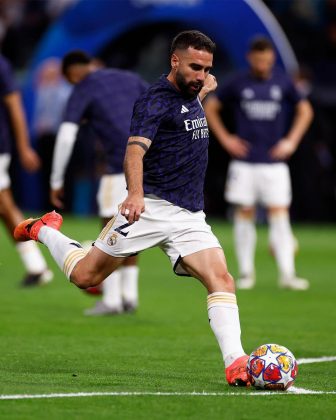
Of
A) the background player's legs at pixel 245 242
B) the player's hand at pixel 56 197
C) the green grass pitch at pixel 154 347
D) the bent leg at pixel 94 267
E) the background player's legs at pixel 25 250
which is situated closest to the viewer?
the green grass pitch at pixel 154 347

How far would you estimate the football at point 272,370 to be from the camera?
25.5ft

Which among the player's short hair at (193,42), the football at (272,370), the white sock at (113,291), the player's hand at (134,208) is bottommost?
the white sock at (113,291)

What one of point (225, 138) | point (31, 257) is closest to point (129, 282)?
point (31, 257)

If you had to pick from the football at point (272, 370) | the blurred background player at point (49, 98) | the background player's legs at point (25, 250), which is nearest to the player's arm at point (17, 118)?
the background player's legs at point (25, 250)

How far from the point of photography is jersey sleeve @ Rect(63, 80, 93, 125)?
462 inches

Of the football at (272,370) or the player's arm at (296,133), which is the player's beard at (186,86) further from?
the player's arm at (296,133)

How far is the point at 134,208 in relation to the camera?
25.8 feet

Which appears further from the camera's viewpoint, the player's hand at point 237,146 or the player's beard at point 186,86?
the player's hand at point 237,146

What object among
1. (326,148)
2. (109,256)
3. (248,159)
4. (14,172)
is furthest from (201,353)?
(14,172)

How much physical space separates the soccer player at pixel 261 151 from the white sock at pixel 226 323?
6.62 meters

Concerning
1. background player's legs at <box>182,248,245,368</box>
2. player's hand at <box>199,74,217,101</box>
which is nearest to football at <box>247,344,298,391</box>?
background player's legs at <box>182,248,245,368</box>

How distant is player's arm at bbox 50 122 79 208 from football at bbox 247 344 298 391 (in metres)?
4.18

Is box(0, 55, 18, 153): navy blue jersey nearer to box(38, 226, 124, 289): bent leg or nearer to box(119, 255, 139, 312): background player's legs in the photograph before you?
box(119, 255, 139, 312): background player's legs

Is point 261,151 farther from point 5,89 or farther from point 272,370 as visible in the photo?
point 272,370
